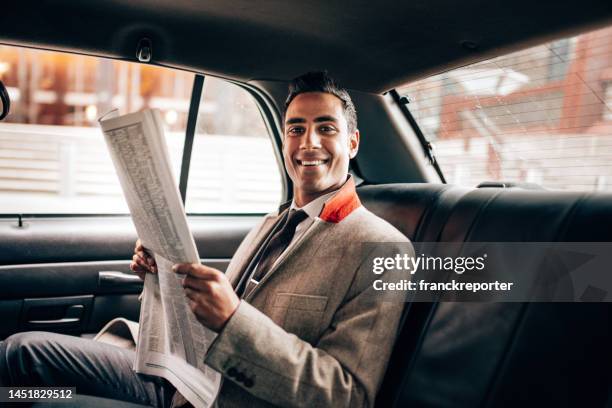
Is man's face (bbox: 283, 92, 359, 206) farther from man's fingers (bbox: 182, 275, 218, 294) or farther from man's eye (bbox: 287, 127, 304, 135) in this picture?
man's fingers (bbox: 182, 275, 218, 294)

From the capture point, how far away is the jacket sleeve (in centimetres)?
118

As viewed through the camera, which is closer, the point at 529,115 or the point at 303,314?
the point at 303,314

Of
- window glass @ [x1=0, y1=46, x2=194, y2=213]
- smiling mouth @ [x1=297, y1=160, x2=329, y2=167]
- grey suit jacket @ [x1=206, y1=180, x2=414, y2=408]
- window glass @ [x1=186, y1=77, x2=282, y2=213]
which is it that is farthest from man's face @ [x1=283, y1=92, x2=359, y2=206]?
window glass @ [x1=186, y1=77, x2=282, y2=213]

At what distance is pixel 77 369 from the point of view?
173 cm

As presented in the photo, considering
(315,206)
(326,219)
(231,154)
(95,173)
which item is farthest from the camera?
(95,173)

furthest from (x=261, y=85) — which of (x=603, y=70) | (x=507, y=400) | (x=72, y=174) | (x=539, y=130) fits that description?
(x=72, y=174)

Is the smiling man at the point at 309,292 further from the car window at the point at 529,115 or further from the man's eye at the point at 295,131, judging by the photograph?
the car window at the point at 529,115

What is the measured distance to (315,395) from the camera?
1.18 m

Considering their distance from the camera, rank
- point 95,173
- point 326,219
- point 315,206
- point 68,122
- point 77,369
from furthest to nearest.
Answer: point 95,173 → point 68,122 → point 77,369 → point 315,206 → point 326,219

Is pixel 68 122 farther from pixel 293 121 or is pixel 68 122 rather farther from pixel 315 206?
pixel 315 206

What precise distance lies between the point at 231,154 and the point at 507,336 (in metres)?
2.62

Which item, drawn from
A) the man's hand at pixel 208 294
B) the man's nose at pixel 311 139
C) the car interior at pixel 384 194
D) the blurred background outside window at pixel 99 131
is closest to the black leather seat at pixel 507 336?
the car interior at pixel 384 194

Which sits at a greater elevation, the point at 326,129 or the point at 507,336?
the point at 326,129

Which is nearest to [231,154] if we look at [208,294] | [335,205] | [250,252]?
[250,252]
